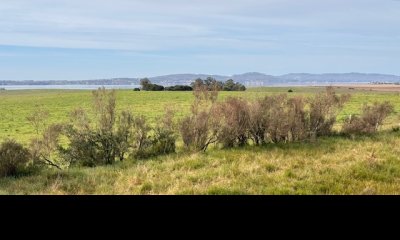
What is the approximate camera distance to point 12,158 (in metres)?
6.07

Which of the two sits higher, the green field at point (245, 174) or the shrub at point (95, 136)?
the shrub at point (95, 136)

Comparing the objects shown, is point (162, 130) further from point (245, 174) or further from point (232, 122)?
point (245, 174)

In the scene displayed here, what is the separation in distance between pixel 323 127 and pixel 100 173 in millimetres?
5838

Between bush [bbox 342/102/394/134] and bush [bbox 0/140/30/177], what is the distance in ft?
24.2

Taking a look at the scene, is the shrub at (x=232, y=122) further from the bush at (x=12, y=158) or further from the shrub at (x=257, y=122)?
the bush at (x=12, y=158)

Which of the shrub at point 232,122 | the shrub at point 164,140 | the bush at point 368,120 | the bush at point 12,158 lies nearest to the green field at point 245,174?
the bush at point 12,158

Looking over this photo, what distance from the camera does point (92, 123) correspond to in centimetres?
728

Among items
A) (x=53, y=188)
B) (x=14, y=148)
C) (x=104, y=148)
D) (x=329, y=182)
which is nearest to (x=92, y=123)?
(x=104, y=148)

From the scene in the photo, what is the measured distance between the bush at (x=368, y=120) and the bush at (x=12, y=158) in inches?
290

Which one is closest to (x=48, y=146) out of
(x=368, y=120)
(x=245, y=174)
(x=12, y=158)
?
(x=12, y=158)

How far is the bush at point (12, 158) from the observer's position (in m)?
5.98

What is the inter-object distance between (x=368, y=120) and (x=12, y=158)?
855 cm
